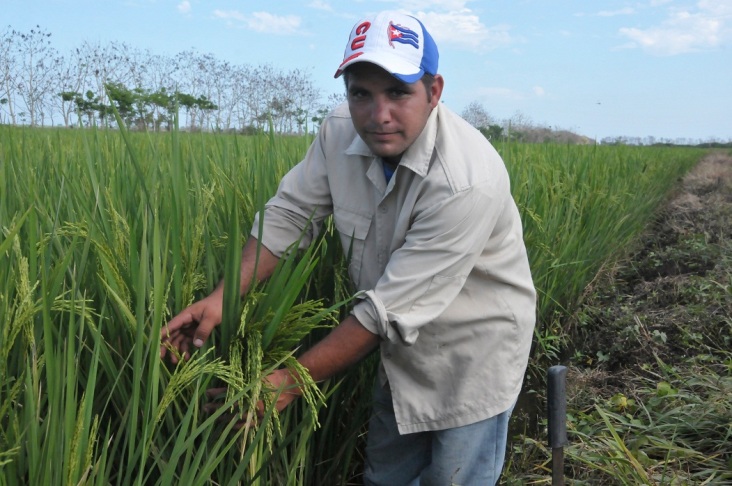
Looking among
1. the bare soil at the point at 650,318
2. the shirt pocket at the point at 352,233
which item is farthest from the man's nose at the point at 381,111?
the bare soil at the point at 650,318

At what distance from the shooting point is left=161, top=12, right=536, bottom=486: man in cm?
140

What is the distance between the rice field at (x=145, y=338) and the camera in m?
0.94

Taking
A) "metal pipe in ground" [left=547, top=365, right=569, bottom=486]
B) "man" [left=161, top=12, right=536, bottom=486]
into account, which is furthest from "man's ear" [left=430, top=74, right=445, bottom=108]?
"metal pipe in ground" [left=547, top=365, right=569, bottom=486]

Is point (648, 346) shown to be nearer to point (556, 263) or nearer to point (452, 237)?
point (556, 263)

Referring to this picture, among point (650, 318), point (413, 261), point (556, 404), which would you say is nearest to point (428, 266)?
point (413, 261)

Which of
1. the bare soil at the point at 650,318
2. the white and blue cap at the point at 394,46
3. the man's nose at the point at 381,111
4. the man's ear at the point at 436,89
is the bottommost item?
the bare soil at the point at 650,318

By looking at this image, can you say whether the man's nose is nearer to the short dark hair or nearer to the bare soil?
the short dark hair

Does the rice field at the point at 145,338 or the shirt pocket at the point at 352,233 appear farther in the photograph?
the shirt pocket at the point at 352,233

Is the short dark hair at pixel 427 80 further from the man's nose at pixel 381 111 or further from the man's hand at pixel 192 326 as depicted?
the man's hand at pixel 192 326

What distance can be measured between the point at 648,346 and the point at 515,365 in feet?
5.40

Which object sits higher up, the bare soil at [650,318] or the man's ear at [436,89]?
the man's ear at [436,89]

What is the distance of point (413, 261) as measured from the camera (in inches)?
55.4

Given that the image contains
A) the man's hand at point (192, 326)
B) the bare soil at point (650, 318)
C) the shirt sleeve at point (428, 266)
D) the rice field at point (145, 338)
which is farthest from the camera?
the bare soil at point (650, 318)

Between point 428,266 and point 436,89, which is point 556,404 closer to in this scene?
point 428,266
